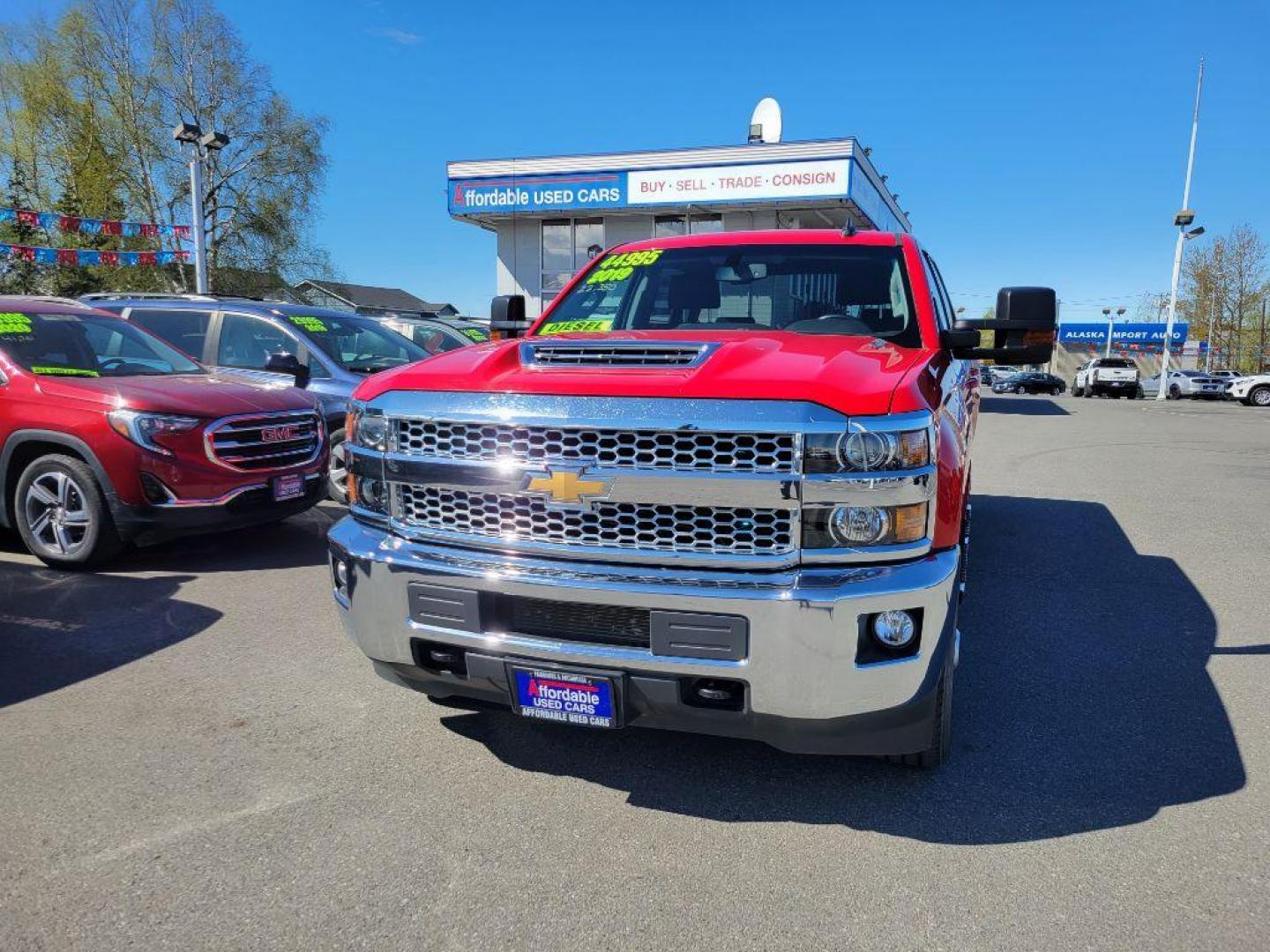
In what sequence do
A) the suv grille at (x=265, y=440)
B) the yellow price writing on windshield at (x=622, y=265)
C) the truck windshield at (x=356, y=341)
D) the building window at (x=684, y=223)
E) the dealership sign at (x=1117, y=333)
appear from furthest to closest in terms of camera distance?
the dealership sign at (x=1117, y=333), the building window at (x=684, y=223), the truck windshield at (x=356, y=341), the suv grille at (x=265, y=440), the yellow price writing on windshield at (x=622, y=265)

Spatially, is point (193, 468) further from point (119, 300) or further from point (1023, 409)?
point (1023, 409)

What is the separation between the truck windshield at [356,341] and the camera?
786cm

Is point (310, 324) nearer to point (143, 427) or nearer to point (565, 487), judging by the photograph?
point (143, 427)

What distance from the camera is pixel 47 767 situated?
116 inches

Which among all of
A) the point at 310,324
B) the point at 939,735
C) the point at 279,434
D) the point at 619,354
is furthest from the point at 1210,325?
the point at 619,354

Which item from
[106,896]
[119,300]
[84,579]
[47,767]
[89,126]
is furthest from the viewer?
[89,126]

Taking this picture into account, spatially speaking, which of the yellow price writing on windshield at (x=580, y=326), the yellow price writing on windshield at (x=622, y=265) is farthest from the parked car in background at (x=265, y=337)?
the yellow price writing on windshield at (x=580, y=326)

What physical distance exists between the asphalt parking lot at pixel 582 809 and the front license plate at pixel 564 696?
38 centimetres

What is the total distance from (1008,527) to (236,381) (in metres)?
6.49

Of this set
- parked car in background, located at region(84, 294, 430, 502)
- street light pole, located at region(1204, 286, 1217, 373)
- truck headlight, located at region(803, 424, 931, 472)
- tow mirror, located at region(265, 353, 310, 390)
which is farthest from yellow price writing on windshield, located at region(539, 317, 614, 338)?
street light pole, located at region(1204, 286, 1217, 373)

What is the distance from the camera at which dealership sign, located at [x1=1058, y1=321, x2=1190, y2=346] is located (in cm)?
6762

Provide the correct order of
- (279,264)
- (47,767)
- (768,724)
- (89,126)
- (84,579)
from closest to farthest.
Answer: (768,724) → (47,767) → (84,579) → (89,126) → (279,264)

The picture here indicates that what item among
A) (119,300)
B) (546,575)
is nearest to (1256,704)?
(546,575)

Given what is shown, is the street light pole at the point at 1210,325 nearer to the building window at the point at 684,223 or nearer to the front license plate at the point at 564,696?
the building window at the point at 684,223
